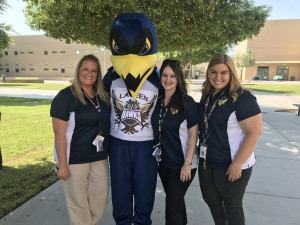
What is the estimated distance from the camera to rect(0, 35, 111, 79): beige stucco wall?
59.5 meters

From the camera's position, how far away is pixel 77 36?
15.0 ft

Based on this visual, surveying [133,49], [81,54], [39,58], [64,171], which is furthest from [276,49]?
[64,171]

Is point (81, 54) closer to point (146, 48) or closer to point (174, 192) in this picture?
point (146, 48)

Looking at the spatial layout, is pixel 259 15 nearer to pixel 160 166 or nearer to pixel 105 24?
pixel 105 24

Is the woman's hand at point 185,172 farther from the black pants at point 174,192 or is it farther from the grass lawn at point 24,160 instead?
the grass lawn at point 24,160

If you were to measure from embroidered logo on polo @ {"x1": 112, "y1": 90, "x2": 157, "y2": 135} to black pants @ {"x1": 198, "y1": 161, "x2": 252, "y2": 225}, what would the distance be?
0.68m

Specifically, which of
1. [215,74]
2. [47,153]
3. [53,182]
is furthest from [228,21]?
[47,153]

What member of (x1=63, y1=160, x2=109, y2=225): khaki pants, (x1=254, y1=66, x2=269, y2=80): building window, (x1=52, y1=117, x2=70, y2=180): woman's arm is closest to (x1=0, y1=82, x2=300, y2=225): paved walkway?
(x1=63, y1=160, x2=109, y2=225): khaki pants

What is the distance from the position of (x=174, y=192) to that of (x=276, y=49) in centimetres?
6299

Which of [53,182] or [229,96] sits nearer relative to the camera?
[229,96]

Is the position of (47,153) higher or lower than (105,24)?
lower

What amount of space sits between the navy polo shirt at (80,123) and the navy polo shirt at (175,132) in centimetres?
49

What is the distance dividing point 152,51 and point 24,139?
18.4 ft

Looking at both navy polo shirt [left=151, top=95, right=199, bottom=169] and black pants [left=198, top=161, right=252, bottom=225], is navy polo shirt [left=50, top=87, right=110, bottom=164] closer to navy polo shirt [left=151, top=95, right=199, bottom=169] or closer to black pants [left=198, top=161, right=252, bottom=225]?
navy polo shirt [left=151, top=95, right=199, bottom=169]
